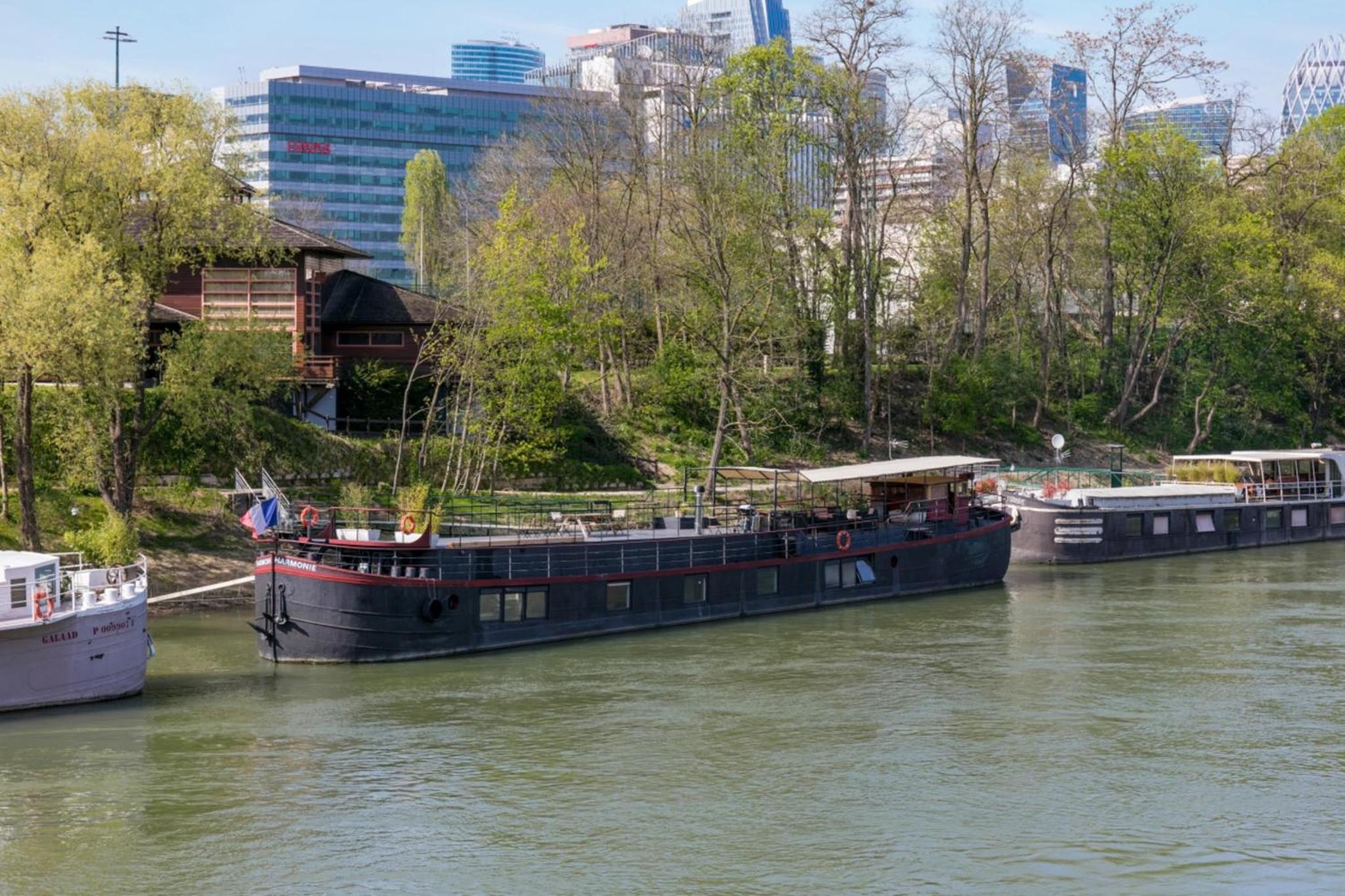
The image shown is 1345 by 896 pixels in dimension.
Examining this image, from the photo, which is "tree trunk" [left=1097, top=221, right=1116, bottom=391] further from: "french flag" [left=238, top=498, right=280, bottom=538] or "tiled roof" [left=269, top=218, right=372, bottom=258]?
"french flag" [left=238, top=498, right=280, bottom=538]

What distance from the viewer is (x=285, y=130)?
175875 mm

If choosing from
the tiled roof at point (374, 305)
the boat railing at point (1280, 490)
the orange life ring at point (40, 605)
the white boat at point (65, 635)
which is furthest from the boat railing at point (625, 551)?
the tiled roof at point (374, 305)

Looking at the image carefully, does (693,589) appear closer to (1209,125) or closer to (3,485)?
(3,485)

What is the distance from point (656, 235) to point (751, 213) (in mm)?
6311

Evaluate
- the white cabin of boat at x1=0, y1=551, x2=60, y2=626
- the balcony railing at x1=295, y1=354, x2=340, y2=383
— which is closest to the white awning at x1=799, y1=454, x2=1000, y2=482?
the balcony railing at x1=295, y1=354, x2=340, y2=383

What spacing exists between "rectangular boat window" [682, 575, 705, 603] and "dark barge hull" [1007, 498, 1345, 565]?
18861 mm

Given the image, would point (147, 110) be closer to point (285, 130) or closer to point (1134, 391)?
point (1134, 391)

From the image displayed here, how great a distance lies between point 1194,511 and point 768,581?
24952 millimetres

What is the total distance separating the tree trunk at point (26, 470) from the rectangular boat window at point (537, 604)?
14.8 m

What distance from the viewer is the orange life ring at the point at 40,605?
29.3 metres

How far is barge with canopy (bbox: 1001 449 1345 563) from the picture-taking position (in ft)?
188

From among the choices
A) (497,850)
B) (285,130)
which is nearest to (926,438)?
(497,850)

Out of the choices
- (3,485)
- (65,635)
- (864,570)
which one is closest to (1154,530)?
(864,570)

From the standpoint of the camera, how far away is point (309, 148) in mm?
175875
